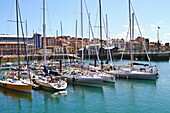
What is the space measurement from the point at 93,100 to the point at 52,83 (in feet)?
20.4

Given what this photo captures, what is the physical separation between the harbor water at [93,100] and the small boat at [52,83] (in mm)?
769

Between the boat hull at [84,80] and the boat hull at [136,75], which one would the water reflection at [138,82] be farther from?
the boat hull at [84,80]

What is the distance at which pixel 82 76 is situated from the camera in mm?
32031

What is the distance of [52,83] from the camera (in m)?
28.0

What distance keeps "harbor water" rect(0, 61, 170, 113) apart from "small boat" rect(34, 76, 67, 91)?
77 centimetres

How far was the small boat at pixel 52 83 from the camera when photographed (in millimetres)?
27391

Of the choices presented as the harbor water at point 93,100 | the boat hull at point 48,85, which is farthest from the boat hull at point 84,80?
the boat hull at point 48,85

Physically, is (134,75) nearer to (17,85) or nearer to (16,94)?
(17,85)

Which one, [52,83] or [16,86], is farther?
[52,83]

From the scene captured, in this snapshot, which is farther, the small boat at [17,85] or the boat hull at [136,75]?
the boat hull at [136,75]

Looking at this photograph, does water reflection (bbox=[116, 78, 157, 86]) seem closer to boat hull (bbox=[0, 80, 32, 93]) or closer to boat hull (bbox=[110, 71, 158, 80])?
boat hull (bbox=[110, 71, 158, 80])

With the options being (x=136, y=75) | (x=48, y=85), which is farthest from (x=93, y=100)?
(x=136, y=75)

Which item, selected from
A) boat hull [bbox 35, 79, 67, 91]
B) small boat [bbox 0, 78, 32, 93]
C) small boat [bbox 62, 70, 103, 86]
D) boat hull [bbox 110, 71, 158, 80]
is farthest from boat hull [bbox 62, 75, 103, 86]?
boat hull [bbox 110, 71, 158, 80]

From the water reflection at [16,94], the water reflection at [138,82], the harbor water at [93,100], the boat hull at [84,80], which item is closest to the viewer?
the harbor water at [93,100]
